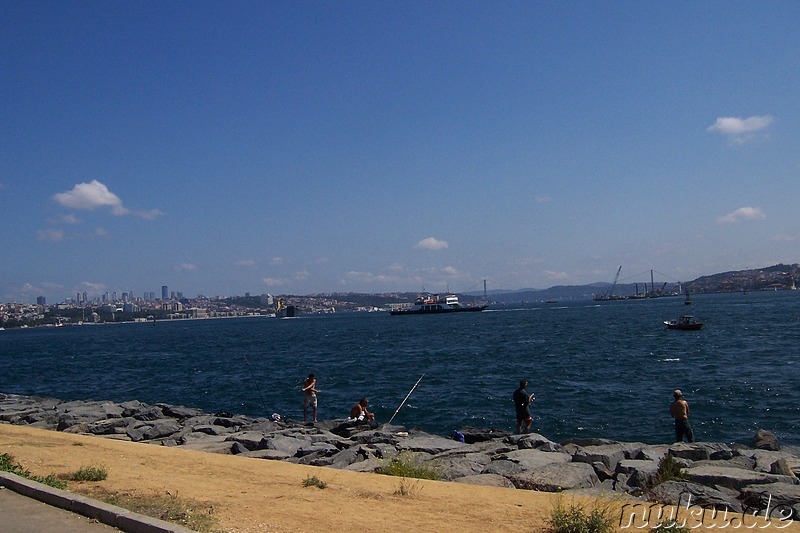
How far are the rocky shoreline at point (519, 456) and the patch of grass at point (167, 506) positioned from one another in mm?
3943

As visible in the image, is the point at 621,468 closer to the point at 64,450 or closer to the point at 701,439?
the point at 701,439

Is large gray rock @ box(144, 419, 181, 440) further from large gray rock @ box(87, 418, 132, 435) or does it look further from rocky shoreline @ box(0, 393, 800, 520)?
large gray rock @ box(87, 418, 132, 435)

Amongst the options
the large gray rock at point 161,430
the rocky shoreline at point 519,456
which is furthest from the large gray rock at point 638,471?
the large gray rock at point 161,430

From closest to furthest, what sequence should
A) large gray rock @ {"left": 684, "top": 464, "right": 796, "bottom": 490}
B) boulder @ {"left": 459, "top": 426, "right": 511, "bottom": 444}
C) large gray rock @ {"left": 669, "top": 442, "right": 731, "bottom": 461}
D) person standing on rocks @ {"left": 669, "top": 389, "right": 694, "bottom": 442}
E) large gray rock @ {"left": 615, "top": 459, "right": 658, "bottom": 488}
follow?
large gray rock @ {"left": 684, "top": 464, "right": 796, "bottom": 490}
large gray rock @ {"left": 615, "top": 459, "right": 658, "bottom": 488}
large gray rock @ {"left": 669, "top": 442, "right": 731, "bottom": 461}
person standing on rocks @ {"left": 669, "top": 389, "right": 694, "bottom": 442}
boulder @ {"left": 459, "top": 426, "right": 511, "bottom": 444}

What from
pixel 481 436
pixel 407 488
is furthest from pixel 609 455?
pixel 407 488

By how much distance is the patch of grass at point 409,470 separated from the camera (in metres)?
10.1

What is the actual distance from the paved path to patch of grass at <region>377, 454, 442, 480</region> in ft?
15.6

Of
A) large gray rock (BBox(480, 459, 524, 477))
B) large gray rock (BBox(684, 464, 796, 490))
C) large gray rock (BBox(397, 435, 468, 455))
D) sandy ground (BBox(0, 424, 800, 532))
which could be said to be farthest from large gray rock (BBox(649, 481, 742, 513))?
large gray rock (BBox(397, 435, 468, 455))

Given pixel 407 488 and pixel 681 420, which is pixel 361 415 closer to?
pixel 681 420

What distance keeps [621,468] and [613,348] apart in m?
34.1

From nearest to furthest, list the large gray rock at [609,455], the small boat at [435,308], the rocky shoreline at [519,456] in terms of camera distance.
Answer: the rocky shoreline at [519,456] < the large gray rock at [609,455] < the small boat at [435,308]

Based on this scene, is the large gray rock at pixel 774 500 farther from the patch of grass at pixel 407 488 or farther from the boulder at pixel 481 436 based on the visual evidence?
the boulder at pixel 481 436

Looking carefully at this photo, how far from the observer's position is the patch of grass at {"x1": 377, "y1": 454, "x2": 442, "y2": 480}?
10148mm

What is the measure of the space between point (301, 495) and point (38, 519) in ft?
9.61
